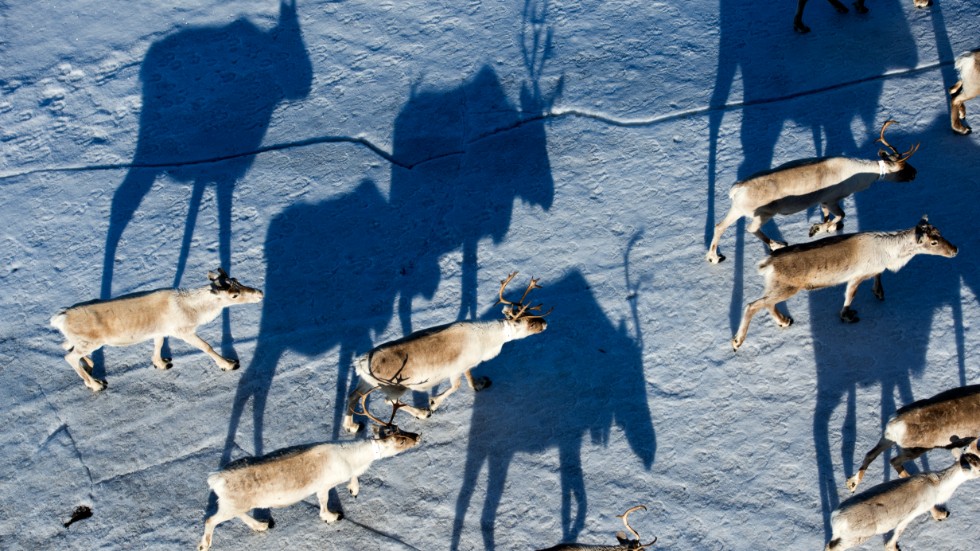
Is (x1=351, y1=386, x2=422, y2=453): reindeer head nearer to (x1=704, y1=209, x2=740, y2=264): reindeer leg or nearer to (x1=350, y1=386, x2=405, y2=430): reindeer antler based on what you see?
(x1=350, y1=386, x2=405, y2=430): reindeer antler

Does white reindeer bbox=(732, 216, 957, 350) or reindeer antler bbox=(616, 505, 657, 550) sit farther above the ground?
white reindeer bbox=(732, 216, 957, 350)

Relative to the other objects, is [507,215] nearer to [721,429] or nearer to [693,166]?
[693,166]

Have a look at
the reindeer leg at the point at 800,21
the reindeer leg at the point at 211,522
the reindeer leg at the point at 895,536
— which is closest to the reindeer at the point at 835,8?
the reindeer leg at the point at 800,21

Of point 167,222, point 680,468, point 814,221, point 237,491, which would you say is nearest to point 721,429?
point 680,468

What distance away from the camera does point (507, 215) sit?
930 centimetres

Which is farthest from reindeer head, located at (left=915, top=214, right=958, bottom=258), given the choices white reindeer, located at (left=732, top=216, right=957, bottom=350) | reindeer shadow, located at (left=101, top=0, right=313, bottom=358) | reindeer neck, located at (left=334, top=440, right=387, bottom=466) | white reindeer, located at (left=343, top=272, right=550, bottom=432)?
reindeer shadow, located at (left=101, top=0, right=313, bottom=358)

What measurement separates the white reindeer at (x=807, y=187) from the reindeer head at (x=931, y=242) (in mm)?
797

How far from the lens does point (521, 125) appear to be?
33.2ft

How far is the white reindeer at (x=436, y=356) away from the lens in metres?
7.32

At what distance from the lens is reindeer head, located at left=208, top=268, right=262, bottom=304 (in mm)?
8078

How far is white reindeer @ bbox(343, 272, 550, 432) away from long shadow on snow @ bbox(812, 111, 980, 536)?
Result: 8.29 ft

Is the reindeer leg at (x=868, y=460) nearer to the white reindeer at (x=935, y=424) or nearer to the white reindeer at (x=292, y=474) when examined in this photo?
the white reindeer at (x=935, y=424)

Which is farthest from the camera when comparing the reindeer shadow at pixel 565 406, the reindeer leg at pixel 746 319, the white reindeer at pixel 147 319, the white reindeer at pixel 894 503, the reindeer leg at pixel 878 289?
the reindeer leg at pixel 878 289

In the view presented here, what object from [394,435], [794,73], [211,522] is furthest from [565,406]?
[794,73]
